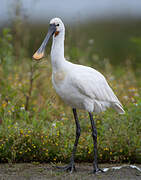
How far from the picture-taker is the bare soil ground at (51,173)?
4.96m

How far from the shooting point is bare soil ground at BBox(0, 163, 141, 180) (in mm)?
4957

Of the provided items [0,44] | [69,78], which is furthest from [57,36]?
[0,44]

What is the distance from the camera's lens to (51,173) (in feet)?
16.6

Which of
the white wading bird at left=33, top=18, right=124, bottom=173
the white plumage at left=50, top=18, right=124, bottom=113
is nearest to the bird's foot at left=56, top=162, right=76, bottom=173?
the white wading bird at left=33, top=18, right=124, bottom=173

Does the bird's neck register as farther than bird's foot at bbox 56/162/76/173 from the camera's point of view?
No

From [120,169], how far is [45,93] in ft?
9.94

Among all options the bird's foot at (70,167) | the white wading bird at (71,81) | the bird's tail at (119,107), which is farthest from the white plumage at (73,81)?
the bird's foot at (70,167)

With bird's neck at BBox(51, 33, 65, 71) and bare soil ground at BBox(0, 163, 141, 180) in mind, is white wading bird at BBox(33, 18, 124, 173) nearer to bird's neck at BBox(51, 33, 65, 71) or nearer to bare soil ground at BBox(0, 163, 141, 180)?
bird's neck at BBox(51, 33, 65, 71)

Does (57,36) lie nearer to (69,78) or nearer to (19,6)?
(69,78)

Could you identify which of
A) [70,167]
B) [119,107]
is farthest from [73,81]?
[70,167]

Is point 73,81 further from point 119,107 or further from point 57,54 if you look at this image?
point 119,107

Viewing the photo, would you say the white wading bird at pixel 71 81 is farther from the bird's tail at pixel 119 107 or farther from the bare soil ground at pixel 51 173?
the bird's tail at pixel 119 107

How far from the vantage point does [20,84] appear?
7531 millimetres

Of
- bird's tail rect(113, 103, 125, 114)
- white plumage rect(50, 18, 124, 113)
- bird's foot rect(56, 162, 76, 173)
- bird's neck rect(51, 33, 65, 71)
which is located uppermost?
bird's neck rect(51, 33, 65, 71)
